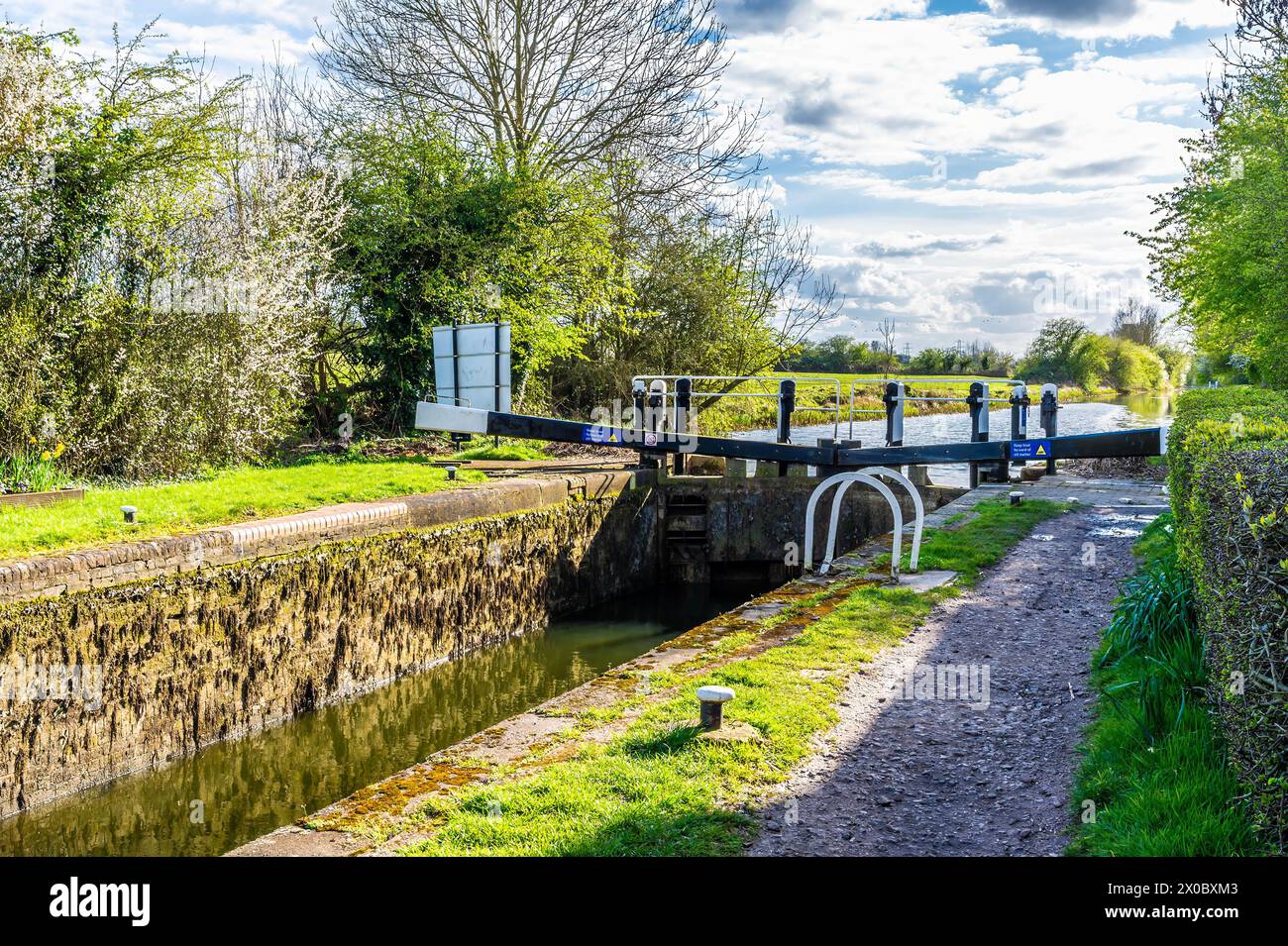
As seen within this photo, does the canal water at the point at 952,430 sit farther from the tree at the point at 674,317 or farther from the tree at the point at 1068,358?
the tree at the point at 1068,358

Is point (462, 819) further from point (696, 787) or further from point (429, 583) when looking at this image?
point (429, 583)

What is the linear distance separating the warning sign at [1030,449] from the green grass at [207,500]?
649 centimetres

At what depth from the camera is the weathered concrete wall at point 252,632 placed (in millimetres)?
6074

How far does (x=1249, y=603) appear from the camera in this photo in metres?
3.14

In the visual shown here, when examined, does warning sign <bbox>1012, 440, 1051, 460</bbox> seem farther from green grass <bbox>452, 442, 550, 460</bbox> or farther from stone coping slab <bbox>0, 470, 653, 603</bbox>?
green grass <bbox>452, 442, 550, 460</bbox>

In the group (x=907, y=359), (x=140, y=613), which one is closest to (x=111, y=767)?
(x=140, y=613)

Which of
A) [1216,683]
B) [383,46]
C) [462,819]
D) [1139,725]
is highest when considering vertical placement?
[383,46]

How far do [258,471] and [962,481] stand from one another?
1450 cm

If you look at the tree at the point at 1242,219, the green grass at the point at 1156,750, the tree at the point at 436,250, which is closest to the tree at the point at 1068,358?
the tree at the point at 1242,219

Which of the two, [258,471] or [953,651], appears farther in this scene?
[258,471]

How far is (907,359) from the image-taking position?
170 feet

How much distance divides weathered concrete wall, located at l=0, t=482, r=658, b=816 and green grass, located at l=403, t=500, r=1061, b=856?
3500 millimetres

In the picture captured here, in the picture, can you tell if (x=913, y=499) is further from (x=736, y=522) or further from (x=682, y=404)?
(x=736, y=522)

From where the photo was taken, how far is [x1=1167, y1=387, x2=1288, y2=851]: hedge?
2.98 m
